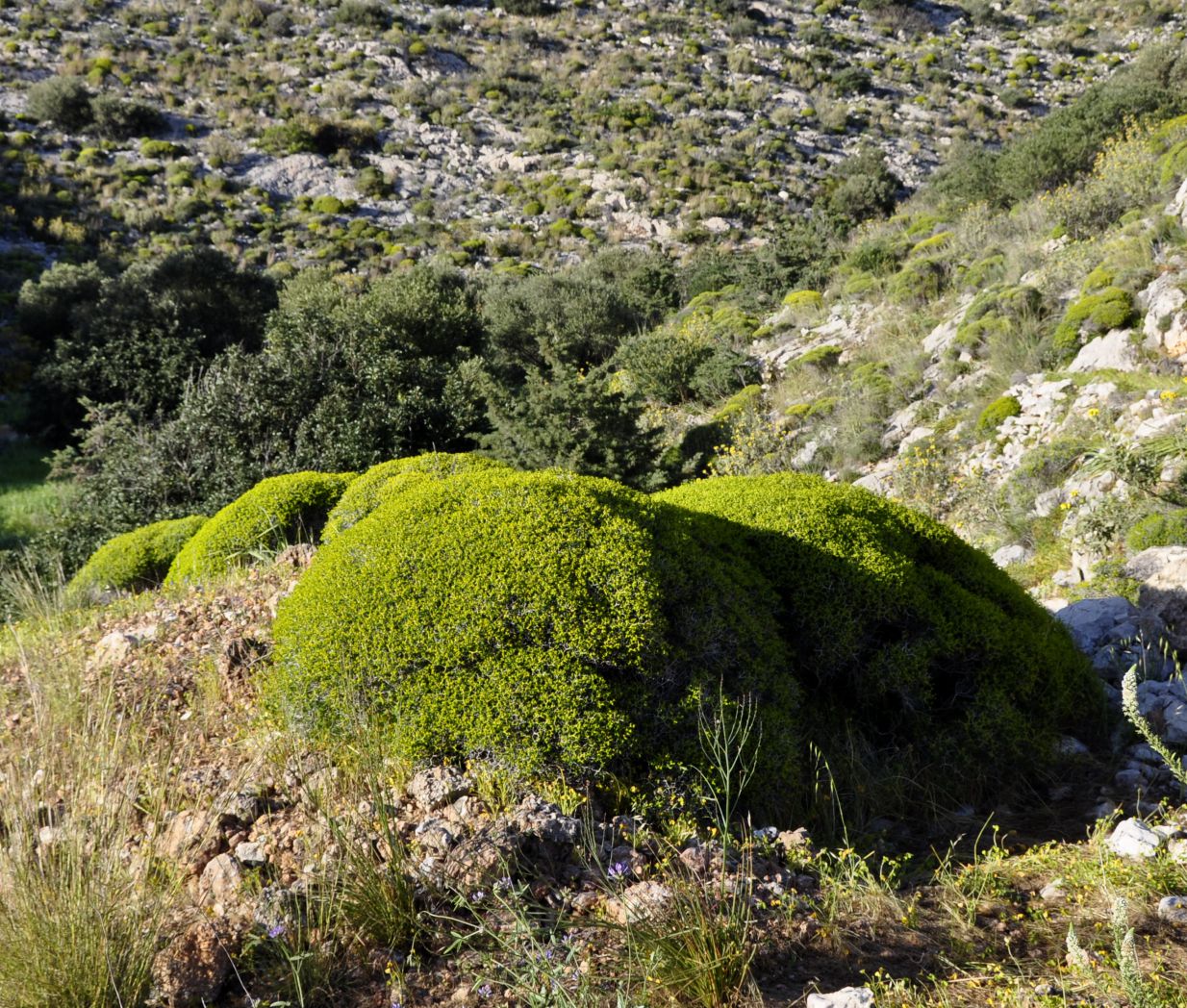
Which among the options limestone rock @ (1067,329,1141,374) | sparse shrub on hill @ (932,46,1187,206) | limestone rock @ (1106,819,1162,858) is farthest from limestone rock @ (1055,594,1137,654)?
sparse shrub on hill @ (932,46,1187,206)

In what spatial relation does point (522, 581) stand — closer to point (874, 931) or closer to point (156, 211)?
point (874, 931)

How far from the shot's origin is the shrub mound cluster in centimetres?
302

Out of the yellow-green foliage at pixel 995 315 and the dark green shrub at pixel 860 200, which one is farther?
the dark green shrub at pixel 860 200

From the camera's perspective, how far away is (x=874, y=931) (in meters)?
2.49

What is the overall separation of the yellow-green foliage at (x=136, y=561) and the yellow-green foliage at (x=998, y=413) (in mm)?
8743

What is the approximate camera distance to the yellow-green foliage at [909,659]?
371cm

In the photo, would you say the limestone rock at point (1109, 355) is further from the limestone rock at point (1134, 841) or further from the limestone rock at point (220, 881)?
the limestone rock at point (220, 881)

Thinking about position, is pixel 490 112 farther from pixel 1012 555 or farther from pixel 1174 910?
pixel 1174 910

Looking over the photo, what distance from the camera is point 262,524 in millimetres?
7129

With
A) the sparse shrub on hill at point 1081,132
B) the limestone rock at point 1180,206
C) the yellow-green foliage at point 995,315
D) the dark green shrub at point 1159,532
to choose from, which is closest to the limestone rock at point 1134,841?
the dark green shrub at point 1159,532

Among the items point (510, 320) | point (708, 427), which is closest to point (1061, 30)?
point (510, 320)

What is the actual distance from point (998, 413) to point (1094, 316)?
1.65 m

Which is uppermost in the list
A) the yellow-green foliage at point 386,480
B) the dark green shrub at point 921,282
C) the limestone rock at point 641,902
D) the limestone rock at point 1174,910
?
the dark green shrub at point 921,282

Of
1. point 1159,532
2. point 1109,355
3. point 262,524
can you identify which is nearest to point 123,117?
point 262,524
